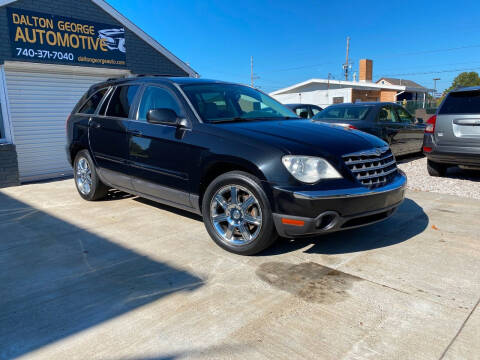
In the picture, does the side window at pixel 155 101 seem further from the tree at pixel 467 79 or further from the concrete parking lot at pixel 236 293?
the tree at pixel 467 79

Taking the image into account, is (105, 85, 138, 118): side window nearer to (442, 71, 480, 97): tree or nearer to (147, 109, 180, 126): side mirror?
(147, 109, 180, 126): side mirror

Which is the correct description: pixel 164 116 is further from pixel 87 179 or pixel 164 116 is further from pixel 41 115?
pixel 41 115

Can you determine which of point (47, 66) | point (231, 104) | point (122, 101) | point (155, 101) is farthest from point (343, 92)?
point (155, 101)

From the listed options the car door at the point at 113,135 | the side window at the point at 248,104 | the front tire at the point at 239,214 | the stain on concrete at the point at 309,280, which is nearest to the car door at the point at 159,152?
the car door at the point at 113,135

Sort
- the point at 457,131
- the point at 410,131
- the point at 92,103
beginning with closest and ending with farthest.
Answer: the point at 92,103
the point at 457,131
the point at 410,131

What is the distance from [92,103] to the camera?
232 inches

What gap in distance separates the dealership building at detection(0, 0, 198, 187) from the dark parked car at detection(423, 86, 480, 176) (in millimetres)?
7696

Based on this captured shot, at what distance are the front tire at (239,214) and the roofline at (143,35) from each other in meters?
7.77

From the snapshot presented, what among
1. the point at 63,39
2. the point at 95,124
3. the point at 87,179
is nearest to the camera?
the point at 95,124

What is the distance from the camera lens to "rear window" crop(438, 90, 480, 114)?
6.53 metres

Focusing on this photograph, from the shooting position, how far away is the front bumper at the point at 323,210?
329cm

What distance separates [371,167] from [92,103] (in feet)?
14.1

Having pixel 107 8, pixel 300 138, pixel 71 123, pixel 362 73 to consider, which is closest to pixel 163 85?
pixel 300 138

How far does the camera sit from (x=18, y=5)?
811cm
